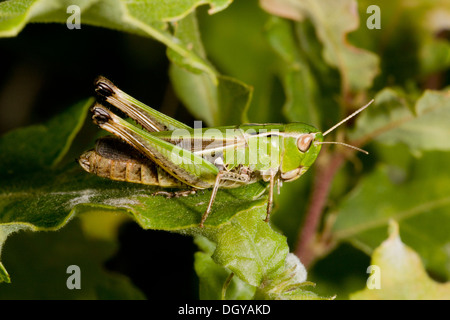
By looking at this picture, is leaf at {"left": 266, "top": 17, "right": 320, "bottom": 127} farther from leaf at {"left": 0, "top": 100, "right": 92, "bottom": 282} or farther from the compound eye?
leaf at {"left": 0, "top": 100, "right": 92, "bottom": 282}

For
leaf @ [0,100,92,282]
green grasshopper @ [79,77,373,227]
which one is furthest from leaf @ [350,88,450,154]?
leaf @ [0,100,92,282]

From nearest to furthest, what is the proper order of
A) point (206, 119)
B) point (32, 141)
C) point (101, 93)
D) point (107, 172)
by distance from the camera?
1. point (107, 172)
2. point (101, 93)
3. point (32, 141)
4. point (206, 119)

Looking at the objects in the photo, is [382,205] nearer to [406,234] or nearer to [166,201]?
[406,234]

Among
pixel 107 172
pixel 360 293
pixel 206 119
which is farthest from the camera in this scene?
pixel 206 119

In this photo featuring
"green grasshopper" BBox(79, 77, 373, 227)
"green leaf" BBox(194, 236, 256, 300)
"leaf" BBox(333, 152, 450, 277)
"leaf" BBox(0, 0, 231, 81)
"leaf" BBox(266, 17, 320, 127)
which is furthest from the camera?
"leaf" BBox(333, 152, 450, 277)

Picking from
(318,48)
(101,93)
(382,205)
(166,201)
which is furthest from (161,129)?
(382,205)

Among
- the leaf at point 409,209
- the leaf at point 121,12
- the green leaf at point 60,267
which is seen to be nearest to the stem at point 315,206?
the leaf at point 409,209

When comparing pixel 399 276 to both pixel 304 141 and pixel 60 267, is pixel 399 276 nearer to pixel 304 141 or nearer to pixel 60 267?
pixel 304 141
